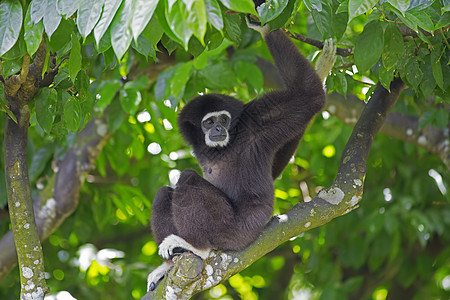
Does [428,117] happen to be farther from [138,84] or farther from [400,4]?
[400,4]

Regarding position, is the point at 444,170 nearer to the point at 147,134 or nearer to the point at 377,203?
the point at 377,203

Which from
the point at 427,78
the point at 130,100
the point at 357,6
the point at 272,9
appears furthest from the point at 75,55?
the point at 130,100

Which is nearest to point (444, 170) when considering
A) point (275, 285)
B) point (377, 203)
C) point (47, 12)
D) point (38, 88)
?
point (377, 203)

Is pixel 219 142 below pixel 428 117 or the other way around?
the other way around

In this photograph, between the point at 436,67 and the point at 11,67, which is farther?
the point at 436,67

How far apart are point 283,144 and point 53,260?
4791mm

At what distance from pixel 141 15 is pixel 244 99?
504cm

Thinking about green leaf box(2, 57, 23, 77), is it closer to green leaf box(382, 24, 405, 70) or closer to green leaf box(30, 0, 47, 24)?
green leaf box(30, 0, 47, 24)

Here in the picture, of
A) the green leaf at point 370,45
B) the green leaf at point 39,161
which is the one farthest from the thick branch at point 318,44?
the green leaf at point 39,161

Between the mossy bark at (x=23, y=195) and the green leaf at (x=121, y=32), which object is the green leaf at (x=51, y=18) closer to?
the green leaf at (x=121, y=32)

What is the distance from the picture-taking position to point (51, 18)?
8.09 feet

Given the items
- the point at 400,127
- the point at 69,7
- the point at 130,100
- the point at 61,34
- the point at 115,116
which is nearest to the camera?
the point at 69,7

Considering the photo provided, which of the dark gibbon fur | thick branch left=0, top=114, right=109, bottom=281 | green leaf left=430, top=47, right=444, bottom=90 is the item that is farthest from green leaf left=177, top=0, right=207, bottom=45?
thick branch left=0, top=114, right=109, bottom=281

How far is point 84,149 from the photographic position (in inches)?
249
